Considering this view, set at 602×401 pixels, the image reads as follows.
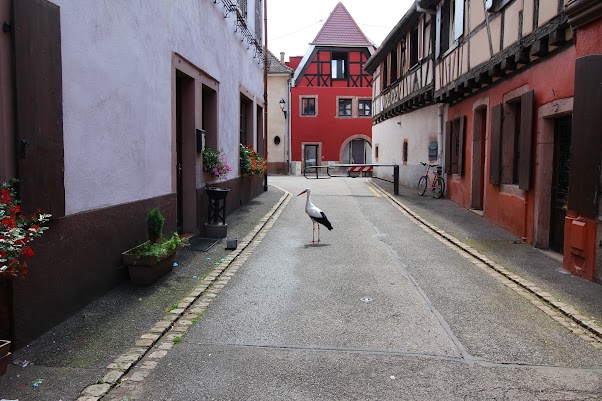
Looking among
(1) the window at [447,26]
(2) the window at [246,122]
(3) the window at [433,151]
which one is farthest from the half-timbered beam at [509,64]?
(2) the window at [246,122]

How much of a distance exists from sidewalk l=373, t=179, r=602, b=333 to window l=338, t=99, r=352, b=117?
2272cm

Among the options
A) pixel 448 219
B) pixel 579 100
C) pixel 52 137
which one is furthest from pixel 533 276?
pixel 52 137

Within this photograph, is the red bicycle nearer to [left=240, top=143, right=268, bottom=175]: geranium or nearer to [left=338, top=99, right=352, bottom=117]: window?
[left=240, top=143, right=268, bottom=175]: geranium

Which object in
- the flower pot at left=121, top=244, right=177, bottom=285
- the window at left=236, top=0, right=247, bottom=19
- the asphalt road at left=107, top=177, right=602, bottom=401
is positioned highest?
the window at left=236, top=0, right=247, bottom=19

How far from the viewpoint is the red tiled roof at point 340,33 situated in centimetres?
3569

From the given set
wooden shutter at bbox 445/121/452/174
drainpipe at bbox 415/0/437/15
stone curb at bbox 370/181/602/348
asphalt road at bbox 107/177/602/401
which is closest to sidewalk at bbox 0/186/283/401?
asphalt road at bbox 107/177/602/401

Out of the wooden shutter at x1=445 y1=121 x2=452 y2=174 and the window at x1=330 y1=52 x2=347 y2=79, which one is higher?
the window at x1=330 y1=52 x2=347 y2=79

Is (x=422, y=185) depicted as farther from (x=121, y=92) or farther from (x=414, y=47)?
(x=121, y=92)

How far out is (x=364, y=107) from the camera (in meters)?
36.6

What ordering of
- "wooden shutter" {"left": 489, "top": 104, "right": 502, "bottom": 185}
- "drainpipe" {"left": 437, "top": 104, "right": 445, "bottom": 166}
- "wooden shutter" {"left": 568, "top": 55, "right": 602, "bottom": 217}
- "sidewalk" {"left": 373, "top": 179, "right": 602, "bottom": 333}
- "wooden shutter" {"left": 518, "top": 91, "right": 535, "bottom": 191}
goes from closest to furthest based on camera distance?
"sidewalk" {"left": 373, "top": 179, "right": 602, "bottom": 333}
"wooden shutter" {"left": 568, "top": 55, "right": 602, "bottom": 217}
"wooden shutter" {"left": 518, "top": 91, "right": 535, "bottom": 191}
"wooden shutter" {"left": 489, "top": 104, "right": 502, "bottom": 185}
"drainpipe" {"left": 437, "top": 104, "right": 445, "bottom": 166}

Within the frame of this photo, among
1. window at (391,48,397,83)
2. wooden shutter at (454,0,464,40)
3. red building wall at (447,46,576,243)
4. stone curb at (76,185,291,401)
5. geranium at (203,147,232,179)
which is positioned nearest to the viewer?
stone curb at (76,185,291,401)

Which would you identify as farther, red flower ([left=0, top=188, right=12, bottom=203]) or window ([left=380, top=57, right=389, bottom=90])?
window ([left=380, top=57, right=389, bottom=90])

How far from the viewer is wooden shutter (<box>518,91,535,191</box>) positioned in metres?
9.00

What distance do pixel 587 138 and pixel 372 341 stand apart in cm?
408
